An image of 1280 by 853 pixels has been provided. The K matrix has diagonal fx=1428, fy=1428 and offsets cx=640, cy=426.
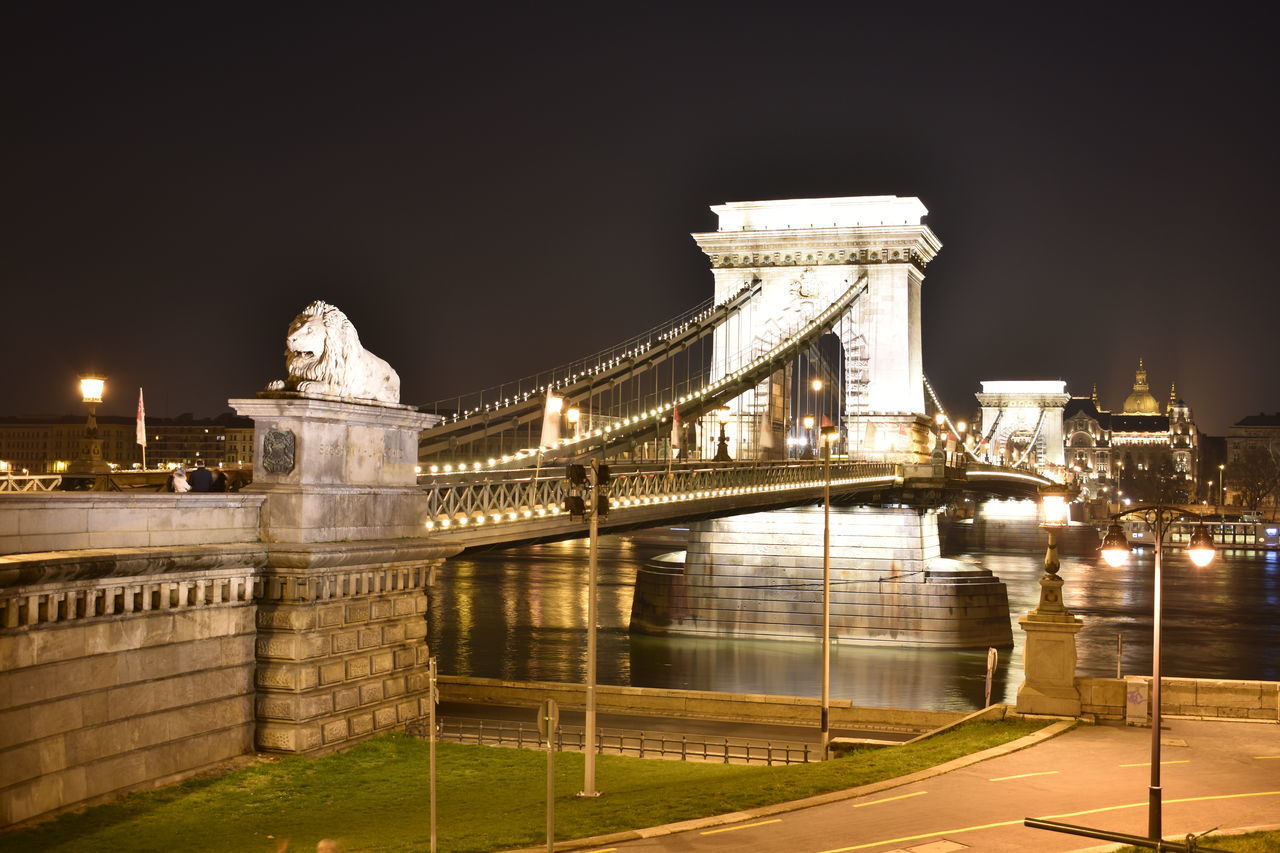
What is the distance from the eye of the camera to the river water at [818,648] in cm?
4912

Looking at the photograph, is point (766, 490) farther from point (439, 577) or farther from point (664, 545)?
point (664, 545)

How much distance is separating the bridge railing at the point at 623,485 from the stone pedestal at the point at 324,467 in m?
1.80

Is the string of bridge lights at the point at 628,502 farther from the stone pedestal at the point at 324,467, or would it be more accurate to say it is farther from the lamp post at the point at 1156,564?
the lamp post at the point at 1156,564

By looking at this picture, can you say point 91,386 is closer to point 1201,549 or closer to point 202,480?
point 202,480

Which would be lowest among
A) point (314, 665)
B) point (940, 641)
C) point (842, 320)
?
point (940, 641)

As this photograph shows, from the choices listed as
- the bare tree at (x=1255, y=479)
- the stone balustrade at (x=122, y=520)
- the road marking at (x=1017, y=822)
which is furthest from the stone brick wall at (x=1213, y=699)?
the bare tree at (x=1255, y=479)

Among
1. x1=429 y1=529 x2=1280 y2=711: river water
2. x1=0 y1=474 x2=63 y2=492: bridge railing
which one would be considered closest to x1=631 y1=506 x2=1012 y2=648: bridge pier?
x1=429 y1=529 x2=1280 y2=711: river water

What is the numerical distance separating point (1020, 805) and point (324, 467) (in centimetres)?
1063

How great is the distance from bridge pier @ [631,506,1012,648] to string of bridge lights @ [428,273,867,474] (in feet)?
20.9

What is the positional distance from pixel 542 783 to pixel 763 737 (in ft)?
44.6

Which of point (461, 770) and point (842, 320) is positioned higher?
point (842, 320)

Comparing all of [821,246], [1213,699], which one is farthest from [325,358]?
[821,246]

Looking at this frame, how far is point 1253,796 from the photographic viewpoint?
17.2m

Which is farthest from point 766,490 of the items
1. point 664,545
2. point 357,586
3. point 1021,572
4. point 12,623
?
point 664,545
